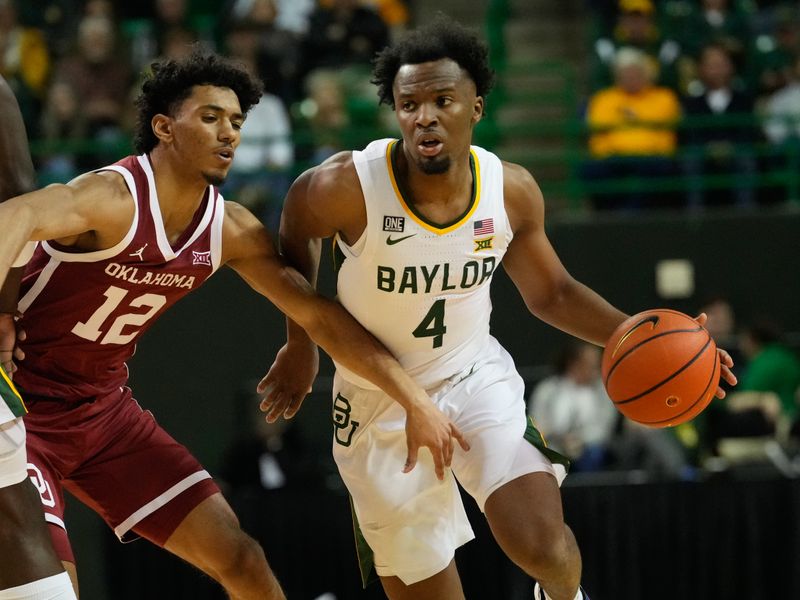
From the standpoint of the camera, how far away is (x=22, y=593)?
4156 millimetres

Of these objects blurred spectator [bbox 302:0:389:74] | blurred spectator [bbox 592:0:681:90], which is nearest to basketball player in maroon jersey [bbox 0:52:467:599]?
blurred spectator [bbox 302:0:389:74]

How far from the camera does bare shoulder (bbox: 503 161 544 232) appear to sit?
5348mm

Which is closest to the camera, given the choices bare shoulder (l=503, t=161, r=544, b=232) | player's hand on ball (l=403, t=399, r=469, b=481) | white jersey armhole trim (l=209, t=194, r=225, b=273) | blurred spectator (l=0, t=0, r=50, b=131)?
player's hand on ball (l=403, t=399, r=469, b=481)

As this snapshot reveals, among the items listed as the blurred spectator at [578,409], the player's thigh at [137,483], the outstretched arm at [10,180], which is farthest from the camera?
the blurred spectator at [578,409]

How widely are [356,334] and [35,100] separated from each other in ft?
23.4

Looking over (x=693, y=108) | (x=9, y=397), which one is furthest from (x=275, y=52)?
(x=9, y=397)

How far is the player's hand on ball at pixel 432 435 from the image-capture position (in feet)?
15.7

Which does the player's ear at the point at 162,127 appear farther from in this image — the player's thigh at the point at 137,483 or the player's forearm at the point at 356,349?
the player's thigh at the point at 137,483

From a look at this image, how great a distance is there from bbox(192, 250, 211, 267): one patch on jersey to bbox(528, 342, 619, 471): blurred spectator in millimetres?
4429

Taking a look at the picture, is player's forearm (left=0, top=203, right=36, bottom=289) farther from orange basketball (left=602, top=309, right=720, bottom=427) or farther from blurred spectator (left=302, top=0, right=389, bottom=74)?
blurred spectator (left=302, top=0, right=389, bottom=74)

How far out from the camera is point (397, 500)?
5.29m

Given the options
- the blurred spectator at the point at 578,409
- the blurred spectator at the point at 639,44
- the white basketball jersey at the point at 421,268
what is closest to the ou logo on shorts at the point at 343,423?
the white basketball jersey at the point at 421,268

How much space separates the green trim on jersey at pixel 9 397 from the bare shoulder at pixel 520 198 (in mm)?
2066

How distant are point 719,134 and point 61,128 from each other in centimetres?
530
